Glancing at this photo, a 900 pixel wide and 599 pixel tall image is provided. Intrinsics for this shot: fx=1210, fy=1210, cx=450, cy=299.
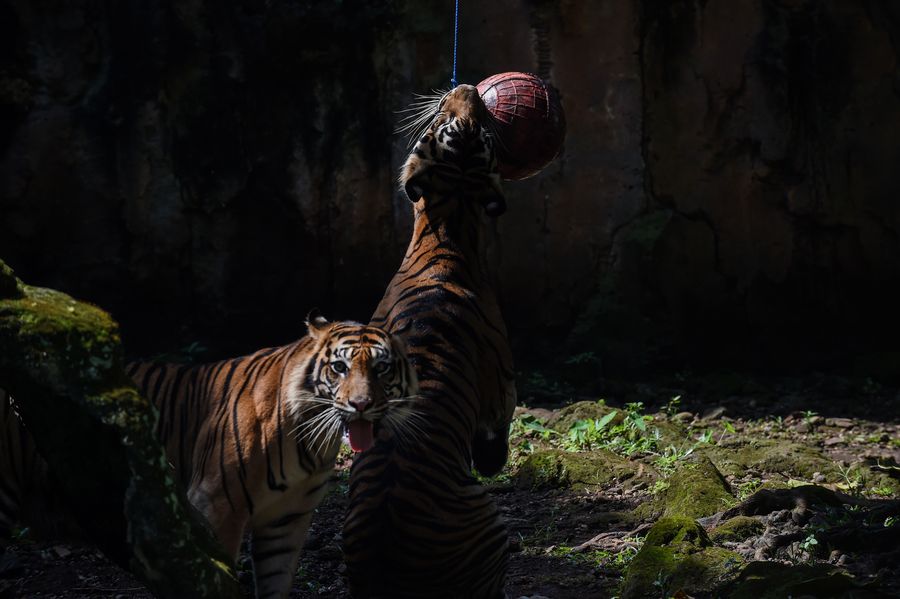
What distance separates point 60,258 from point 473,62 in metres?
3.21

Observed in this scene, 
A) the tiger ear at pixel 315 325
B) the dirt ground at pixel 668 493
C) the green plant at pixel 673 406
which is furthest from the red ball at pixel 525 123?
the green plant at pixel 673 406

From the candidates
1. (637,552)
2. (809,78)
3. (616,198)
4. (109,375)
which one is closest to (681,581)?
(637,552)

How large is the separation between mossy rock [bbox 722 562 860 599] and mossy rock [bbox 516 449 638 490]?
2.19 m

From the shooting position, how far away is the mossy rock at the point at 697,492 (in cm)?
561

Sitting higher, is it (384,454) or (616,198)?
(616,198)

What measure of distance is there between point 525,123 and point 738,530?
2051mm

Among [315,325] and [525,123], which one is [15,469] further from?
[525,123]

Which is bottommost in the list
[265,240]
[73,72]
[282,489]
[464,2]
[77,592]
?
[77,592]

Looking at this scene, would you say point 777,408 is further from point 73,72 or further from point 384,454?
point 73,72

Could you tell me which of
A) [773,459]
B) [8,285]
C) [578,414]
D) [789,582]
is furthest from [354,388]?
[578,414]

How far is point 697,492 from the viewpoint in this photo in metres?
5.72

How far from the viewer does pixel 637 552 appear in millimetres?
5172

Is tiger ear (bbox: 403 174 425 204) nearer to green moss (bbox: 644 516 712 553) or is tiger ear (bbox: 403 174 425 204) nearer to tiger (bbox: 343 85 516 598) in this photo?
tiger (bbox: 343 85 516 598)

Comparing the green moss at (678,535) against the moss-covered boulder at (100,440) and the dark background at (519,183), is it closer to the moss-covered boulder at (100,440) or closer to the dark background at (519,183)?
the moss-covered boulder at (100,440)
